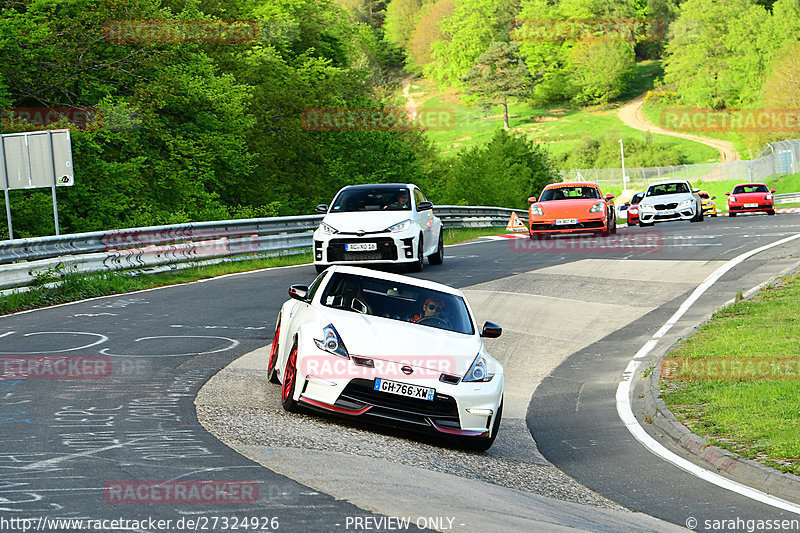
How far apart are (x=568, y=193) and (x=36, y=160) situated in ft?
49.7

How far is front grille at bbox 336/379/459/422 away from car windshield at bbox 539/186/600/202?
20038 mm

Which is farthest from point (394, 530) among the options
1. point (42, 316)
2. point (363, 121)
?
point (363, 121)

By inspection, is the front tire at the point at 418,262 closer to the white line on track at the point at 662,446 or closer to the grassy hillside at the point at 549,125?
the white line on track at the point at 662,446

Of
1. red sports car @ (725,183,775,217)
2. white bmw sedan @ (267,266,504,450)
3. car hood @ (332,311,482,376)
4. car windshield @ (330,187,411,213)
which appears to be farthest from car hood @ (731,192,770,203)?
car hood @ (332,311,482,376)

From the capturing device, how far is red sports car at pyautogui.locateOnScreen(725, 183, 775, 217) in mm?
44281

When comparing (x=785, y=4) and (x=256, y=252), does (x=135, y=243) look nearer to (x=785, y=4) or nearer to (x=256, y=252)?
(x=256, y=252)

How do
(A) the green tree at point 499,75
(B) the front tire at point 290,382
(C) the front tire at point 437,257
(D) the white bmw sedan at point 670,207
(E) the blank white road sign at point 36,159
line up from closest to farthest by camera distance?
1. (B) the front tire at point 290,382
2. (E) the blank white road sign at point 36,159
3. (C) the front tire at point 437,257
4. (D) the white bmw sedan at point 670,207
5. (A) the green tree at point 499,75

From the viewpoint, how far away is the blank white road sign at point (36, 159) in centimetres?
1798

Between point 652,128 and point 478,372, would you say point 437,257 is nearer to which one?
point 478,372

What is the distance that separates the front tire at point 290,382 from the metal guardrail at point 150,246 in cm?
863

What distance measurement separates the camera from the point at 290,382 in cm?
851

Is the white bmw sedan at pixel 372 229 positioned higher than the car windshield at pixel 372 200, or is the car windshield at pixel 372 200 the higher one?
the car windshield at pixel 372 200

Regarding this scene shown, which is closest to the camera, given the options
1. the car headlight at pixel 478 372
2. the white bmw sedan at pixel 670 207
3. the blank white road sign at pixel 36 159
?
Result: the car headlight at pixel 478 372

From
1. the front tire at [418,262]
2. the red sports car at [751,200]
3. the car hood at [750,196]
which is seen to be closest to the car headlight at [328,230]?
the front tire at [418,262]
